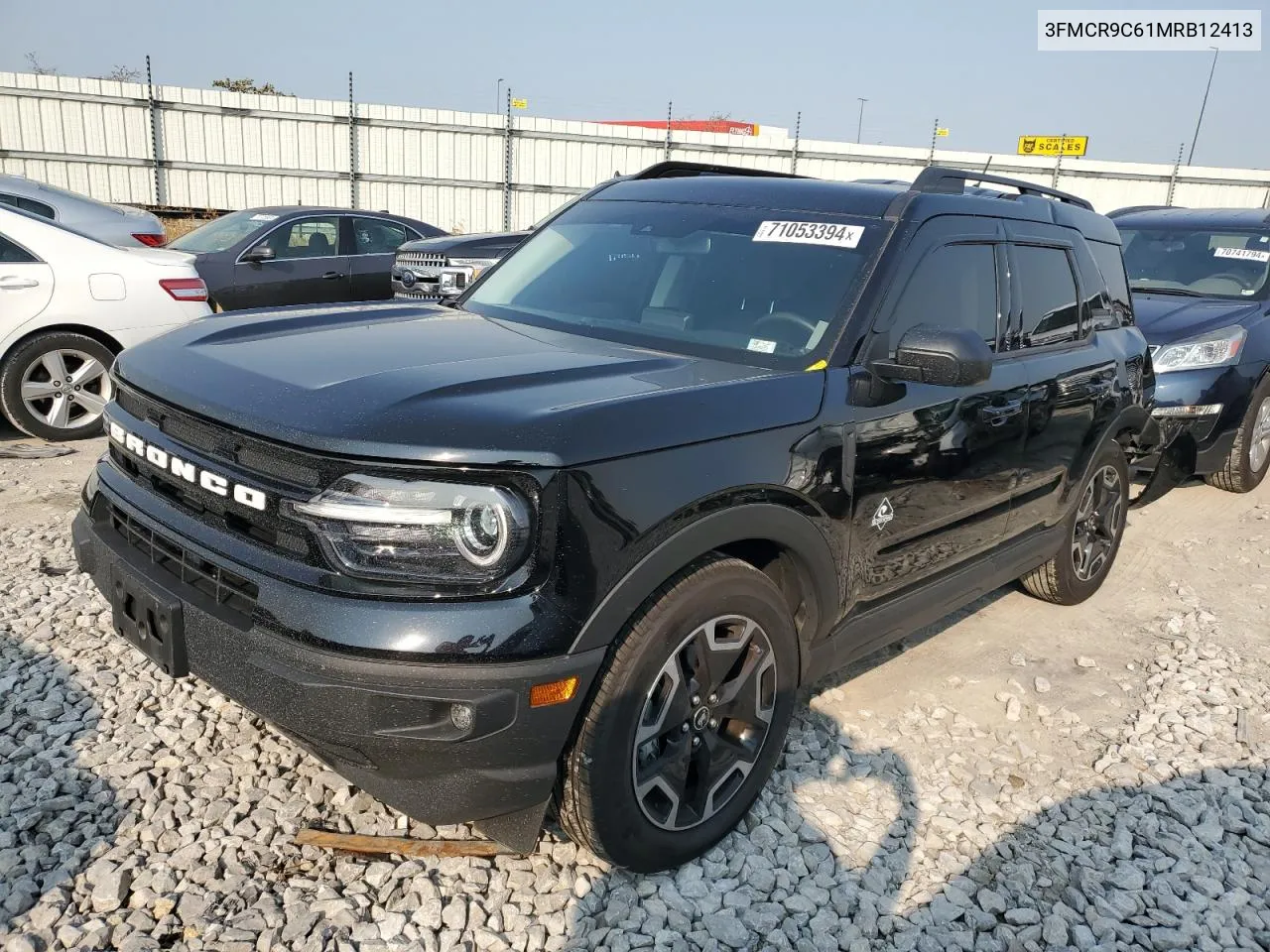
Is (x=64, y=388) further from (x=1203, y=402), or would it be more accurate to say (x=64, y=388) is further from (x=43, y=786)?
(x=1203, y=402)

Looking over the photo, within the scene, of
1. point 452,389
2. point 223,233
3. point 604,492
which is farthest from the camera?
point 223,233

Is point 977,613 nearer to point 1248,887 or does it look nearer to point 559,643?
point 1248,887

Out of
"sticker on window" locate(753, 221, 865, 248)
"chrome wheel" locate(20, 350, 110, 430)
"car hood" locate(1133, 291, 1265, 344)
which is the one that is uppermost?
"sticker on window" locate(753, 221, 865, 248)

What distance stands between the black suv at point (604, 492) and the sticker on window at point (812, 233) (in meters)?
0.01

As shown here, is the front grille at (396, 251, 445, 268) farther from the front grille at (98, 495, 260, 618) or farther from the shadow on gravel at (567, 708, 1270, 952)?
the shadow on gravel at (567, 708, 1270, 952)

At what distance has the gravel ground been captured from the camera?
2.44 m

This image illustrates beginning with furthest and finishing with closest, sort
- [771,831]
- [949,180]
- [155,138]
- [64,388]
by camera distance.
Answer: [155,138] < [64,388] < [949,180] < [771,831]

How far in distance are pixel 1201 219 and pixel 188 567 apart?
816 centimetres

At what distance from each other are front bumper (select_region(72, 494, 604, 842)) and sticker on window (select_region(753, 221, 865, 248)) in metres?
1.68

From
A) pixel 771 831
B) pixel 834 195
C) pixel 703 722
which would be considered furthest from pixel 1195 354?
pixel 703 722

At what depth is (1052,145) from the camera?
92.1 ft

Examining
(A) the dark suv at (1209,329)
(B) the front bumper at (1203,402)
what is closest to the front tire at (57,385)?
(B) the front bumper at (1203,402)

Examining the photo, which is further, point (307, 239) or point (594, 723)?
point (307, 239)

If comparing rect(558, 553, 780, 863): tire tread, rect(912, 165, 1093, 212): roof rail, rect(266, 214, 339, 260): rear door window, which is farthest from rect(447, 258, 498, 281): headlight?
rect(558, 553, 780, 863): tire tread
